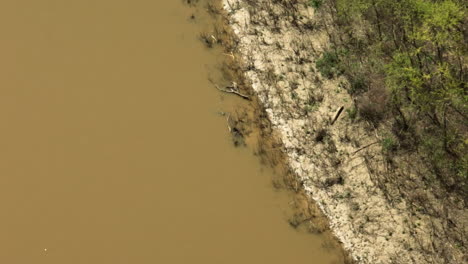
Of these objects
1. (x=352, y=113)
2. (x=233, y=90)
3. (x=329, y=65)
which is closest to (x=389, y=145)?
(x=352, y=113)

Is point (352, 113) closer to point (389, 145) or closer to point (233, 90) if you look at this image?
point (389, 145)

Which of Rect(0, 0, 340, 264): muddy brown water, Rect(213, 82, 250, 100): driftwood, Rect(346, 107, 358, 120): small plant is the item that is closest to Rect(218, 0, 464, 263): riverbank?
Rect(346, 107, 358, 120): small plant

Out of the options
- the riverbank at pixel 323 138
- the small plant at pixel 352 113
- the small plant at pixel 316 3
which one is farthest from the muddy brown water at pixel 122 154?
the small plant at pixel 316 3

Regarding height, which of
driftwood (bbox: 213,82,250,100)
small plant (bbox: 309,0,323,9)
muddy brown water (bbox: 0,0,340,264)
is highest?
small plant (bbox: 309,0,323,9)

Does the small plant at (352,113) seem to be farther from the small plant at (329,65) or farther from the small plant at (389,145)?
the small plant at (329,65)

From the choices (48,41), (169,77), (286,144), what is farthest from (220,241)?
(48,41)

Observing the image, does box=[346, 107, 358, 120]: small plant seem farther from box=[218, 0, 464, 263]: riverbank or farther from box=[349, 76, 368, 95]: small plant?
box=[349, 76, 368, 95]: small plant
